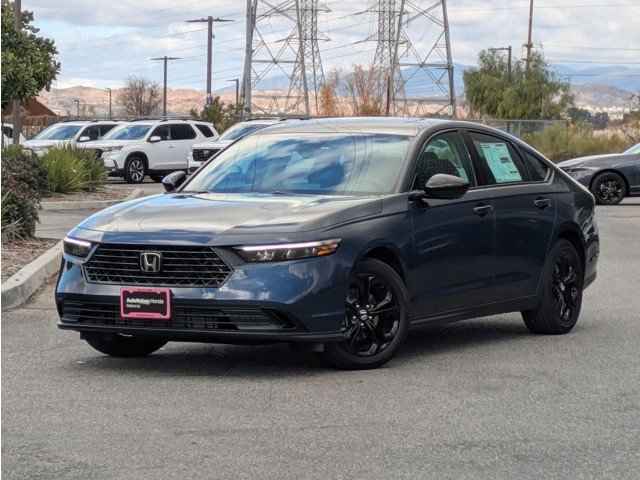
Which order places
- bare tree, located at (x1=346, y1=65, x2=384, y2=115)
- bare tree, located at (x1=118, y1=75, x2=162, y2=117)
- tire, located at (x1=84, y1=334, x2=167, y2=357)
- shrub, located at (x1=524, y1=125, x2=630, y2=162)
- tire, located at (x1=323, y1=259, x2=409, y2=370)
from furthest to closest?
bare tree, located at (x1=118, y1=75, x2=162, y2=117), bare tree, located at (x1=346, y1=65, x2=384, y2=115), shrub, located at (x1=524, y1=125, x2=630, y2=162), tire, located at (x1=84, y1=334, x2=167, y2=357), tire, located at (x1=323, y1=259, x2=409, y2=370)

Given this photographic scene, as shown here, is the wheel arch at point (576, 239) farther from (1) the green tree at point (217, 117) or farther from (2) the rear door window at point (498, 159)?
(1) the green tree at point (217, 117)

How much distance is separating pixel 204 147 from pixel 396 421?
30.9m

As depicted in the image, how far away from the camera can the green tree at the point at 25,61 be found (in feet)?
85.6

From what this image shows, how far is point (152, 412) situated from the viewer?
26.3 ft

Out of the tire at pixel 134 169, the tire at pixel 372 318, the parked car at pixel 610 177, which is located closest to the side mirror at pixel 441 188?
the tire at pixel 372 318

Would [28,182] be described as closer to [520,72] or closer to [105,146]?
[105,146]

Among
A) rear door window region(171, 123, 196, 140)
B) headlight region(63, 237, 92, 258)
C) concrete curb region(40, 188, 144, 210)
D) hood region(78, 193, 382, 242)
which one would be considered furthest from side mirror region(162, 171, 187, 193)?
rear door window region(171, 123, 196, 140)

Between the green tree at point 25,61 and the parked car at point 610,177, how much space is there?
33.9 feet

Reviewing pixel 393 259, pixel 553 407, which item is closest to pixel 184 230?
pixel 393 259

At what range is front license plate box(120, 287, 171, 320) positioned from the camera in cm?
902

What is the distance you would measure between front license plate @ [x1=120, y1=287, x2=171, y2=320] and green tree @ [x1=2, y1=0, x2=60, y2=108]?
16.9m

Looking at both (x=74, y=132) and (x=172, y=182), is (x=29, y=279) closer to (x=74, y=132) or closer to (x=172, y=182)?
(x=172, y=182)

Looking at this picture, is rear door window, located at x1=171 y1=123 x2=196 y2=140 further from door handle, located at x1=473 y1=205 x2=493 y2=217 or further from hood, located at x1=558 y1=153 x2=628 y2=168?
door handle, located at x1=473 y1=205 x2=493 y2=217

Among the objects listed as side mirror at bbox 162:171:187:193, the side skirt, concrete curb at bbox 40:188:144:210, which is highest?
side mirror at bbox 162:171:187:193
